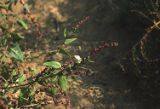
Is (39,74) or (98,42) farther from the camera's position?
(98,42)

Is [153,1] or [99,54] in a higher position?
[153,1]

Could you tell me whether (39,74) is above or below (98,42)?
below

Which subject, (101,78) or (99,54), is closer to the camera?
(101,78)

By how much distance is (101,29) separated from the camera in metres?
3.09

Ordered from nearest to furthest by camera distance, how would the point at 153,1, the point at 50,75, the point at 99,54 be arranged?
the point at 50,75 → the point at 153,1 → the point at 99,54

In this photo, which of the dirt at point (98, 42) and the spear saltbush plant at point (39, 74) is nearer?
the spear saltbush plant at point (39, 74)

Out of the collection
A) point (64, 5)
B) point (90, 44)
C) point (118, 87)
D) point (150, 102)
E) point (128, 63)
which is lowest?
point (150, 102)

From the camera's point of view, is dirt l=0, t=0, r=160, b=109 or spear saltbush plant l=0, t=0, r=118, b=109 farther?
dirt l=0, t=0, r=160, b=109

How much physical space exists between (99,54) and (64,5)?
3.39 feet

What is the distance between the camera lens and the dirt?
7.67 feet

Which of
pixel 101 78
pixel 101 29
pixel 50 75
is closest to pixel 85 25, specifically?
pixel 101 29

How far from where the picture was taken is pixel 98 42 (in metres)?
2.93

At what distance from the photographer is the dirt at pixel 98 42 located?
234 centimetres

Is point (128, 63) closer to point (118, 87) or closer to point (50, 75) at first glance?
point (118, 87)
